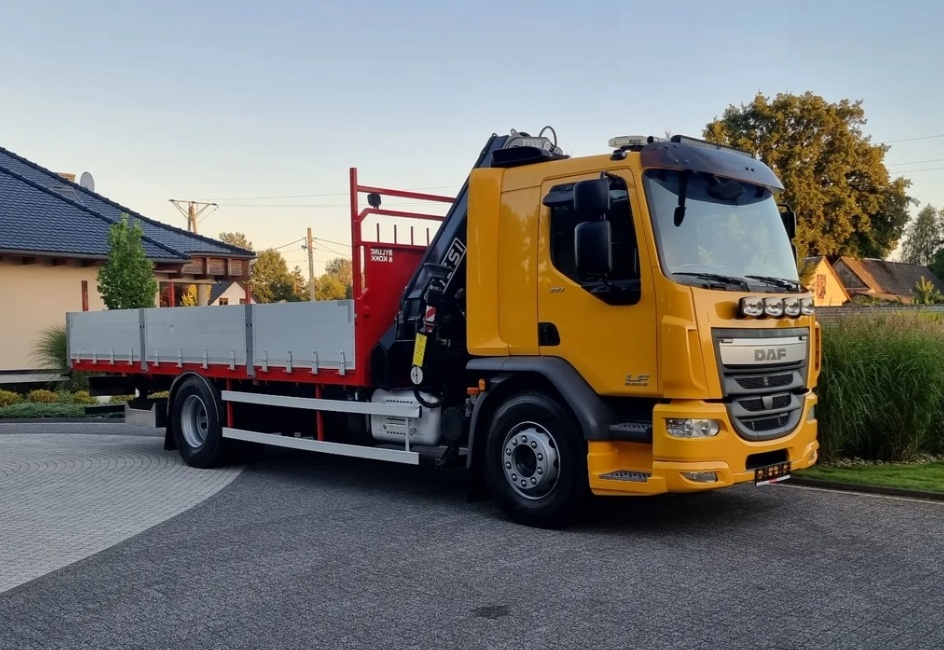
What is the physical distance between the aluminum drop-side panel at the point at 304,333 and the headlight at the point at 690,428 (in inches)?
132

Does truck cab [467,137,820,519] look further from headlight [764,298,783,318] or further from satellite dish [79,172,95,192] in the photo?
satellite dish [79,172,95,192]

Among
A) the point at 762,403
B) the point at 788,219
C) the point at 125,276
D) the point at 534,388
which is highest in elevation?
the point at 125,276

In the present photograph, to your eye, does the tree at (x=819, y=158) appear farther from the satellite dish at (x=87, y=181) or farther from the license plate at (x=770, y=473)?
the license plate at (x=770, y=473)

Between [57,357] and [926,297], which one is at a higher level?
[926,297]

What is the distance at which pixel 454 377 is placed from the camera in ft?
27.1

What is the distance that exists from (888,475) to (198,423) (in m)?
7.63

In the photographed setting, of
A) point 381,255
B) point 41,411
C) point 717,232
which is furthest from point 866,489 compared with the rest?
point 41,411

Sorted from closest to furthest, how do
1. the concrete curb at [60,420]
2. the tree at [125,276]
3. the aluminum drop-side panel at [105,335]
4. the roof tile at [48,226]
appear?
the aluminum drop-side panel at [105,335] → the concrete curb at [60,420] → the tree at [125,276] → the roof tile at [48,226]

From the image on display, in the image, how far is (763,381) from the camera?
6.84 metres

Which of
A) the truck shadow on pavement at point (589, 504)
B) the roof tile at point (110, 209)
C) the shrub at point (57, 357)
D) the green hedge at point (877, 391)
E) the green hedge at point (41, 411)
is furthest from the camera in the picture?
the roof tile at point (110, 209)

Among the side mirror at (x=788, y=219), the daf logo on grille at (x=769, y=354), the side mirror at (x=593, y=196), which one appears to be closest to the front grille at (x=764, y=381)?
the daf logo on grille at (x=769, y=354)

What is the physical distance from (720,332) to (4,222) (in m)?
21.9

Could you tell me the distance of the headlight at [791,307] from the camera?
696 centimetres

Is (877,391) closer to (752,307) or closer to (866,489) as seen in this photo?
(866,489)
